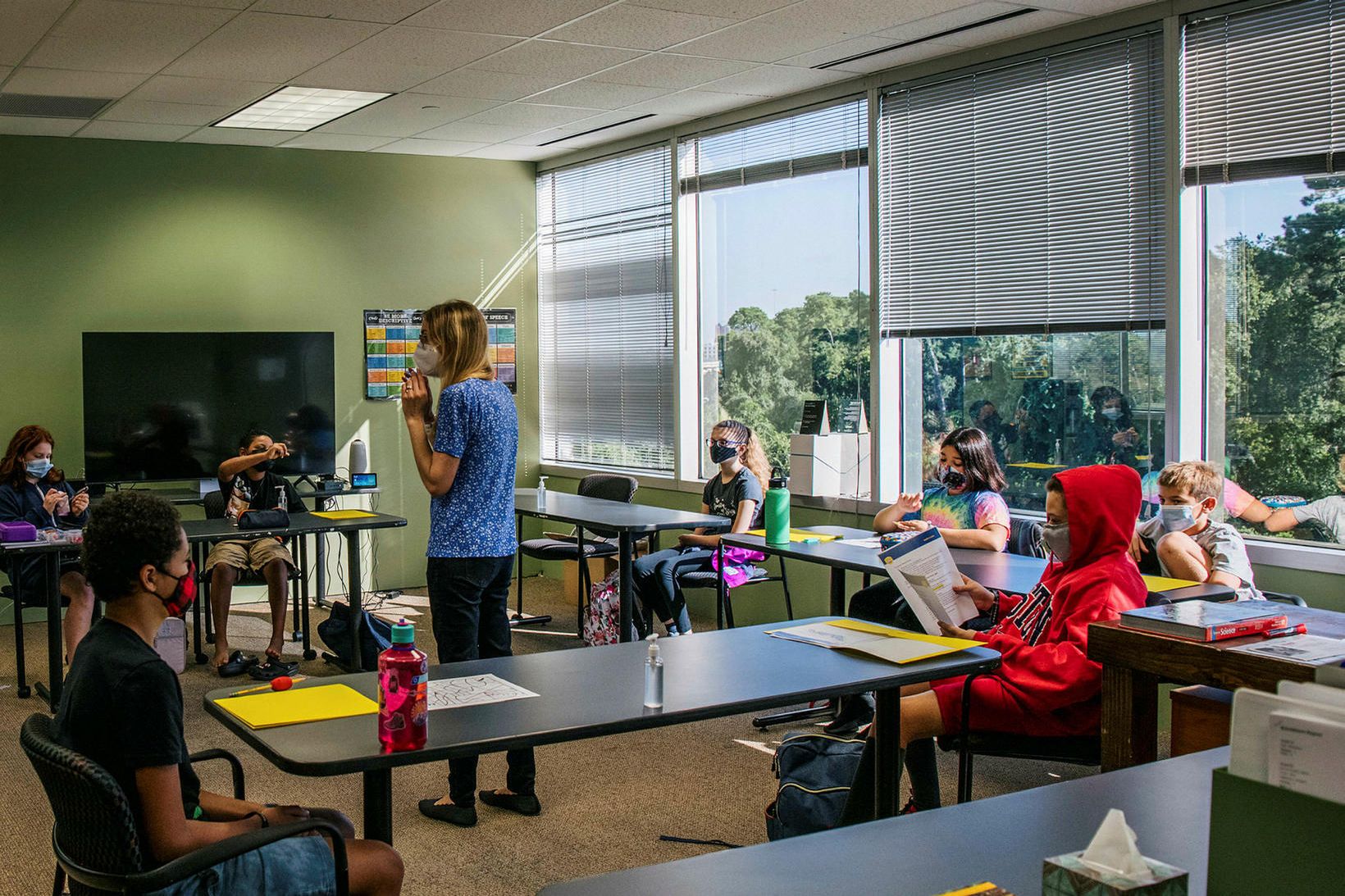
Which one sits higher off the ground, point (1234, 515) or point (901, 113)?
point (901, 113)

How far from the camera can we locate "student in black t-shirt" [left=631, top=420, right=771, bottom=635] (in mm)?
5781

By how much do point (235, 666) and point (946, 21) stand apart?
4233 mm

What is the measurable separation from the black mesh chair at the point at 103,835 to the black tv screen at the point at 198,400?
5588 millimetres

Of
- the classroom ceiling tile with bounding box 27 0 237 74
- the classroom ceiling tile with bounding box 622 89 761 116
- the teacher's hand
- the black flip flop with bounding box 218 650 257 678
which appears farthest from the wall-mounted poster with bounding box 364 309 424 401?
the teacher's hand

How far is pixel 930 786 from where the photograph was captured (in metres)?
3.06

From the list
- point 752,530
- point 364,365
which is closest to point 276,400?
point 364,365

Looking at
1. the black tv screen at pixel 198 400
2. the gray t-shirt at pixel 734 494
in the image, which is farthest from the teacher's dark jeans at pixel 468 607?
the black tv screen at pixel 198 400

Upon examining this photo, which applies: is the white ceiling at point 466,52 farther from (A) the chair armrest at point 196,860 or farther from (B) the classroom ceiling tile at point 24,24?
(A) the chair armrest at point 196,860

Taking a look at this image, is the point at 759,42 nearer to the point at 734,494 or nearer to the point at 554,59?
the point at 554,59

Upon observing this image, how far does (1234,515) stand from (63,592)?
4.99m

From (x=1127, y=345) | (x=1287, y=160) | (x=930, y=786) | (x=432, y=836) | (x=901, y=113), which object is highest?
(x=901, y=113)

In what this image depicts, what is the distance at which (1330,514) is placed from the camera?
4293 millimetres

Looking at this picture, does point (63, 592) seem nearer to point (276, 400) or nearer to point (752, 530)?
point (276, 400)

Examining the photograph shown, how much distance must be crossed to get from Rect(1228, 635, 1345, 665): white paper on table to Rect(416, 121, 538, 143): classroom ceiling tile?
5.47 m
